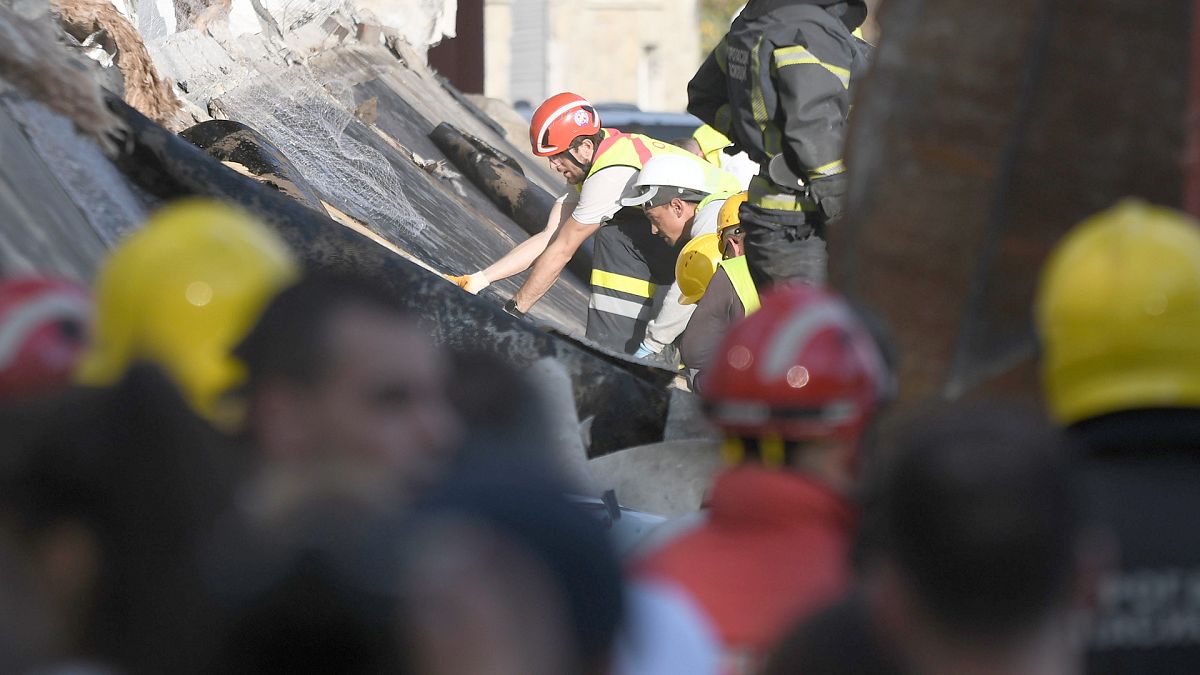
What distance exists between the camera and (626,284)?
23.7 ft

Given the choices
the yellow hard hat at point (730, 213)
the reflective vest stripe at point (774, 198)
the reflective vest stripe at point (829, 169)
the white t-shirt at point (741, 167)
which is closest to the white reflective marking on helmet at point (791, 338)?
the reflective vest stripe at point (829, 169)

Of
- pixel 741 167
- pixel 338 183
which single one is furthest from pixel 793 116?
pixel 741 167

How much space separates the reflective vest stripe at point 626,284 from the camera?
7.23 m

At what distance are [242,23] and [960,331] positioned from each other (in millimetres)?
6383

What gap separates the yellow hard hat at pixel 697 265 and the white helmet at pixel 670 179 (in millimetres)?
330

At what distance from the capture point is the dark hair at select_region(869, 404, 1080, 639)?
1.48 meters

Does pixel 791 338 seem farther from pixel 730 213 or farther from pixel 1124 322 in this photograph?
pixel 730 213

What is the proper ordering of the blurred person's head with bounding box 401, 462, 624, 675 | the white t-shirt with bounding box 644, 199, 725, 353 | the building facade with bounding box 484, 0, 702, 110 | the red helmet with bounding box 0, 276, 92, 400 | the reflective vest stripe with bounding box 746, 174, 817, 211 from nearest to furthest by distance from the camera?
the blurred person's head with bounding box 401, 462, 624, 675 → the red helmet with bounding box 0, 276, 92, 400 → the reflective vest stripe with bounding box 746, 174, 817, 211 → the white t-shirt with bounding box 644, 199, 725, 353 → the building facade with bounding box 484, 0, 702, 110

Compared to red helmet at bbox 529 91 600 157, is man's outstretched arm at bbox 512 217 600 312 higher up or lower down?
lower down

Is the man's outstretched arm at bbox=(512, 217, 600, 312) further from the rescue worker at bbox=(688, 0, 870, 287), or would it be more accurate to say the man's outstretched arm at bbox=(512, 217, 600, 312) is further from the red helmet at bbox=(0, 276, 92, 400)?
the red helmet at bbox=(0, 276, 92, 400)

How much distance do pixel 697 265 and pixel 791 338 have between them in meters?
4.34

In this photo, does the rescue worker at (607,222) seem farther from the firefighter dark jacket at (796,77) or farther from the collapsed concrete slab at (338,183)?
the firefighter dark jacket at (796,77)

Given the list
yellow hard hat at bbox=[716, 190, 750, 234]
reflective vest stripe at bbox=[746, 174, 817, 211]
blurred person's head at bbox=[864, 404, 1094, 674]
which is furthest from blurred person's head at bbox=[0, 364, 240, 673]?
yellow hard hat at bbox=[716, 190, 750, 234]

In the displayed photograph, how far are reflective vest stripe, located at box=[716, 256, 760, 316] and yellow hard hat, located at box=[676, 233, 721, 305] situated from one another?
29cm
